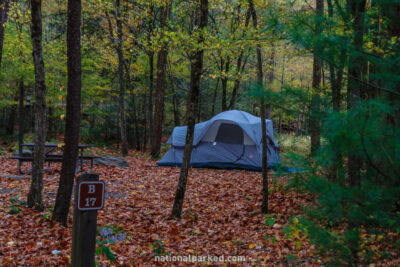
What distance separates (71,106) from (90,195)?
299 cm

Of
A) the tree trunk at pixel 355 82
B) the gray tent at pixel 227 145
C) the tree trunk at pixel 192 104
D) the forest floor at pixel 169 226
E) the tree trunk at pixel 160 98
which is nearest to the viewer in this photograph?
the tree trunk at pixel 355 82

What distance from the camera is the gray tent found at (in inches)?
468

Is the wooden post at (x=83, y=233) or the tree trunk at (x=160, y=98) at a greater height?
the tree trunk at (x=160, y=98)

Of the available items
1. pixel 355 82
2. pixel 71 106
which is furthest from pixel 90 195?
pixel 71 106

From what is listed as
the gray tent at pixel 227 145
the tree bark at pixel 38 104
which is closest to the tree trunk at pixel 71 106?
the tree bark at pixel 38 104

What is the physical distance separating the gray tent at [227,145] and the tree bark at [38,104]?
21.0 ft

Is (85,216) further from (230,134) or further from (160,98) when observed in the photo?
(160,98)

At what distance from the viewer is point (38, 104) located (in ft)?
19.4

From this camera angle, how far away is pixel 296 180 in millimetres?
2453

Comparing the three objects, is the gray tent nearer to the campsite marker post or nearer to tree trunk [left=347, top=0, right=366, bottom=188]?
tree trunk [left=347, top=0, right=366, bottom=188]

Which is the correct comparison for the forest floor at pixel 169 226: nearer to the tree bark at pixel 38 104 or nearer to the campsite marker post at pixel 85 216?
the tree bark at pixel 38 104

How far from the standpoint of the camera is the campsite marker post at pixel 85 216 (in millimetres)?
2758

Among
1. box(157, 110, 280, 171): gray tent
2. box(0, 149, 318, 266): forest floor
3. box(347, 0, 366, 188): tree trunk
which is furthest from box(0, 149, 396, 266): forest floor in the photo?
box(157, 110, 280, 171): gray tent

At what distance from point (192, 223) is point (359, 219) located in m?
4.51
